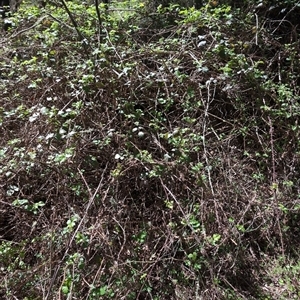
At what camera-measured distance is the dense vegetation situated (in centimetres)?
296

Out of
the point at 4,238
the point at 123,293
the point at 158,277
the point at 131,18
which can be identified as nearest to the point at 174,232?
the point at 158,277

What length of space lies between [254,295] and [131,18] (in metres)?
3.50

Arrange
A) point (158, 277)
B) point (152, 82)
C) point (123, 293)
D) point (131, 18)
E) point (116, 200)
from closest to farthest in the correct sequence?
point (123, 293) → point (158, 277) → point (116, 200) → point (152, 82) → point (131, 18)

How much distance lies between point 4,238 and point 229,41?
298 cm

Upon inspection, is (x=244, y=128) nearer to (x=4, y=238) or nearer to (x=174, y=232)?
(x=174, y=232)

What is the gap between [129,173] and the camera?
3379 millimetres

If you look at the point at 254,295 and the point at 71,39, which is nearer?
the point at 254,295

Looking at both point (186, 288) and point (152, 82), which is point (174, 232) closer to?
point (186, 288)

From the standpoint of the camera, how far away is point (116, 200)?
10.5ft

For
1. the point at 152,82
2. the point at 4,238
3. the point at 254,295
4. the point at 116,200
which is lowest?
the point at 254,295

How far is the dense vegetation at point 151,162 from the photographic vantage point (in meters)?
2.96

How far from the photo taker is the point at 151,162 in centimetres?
321

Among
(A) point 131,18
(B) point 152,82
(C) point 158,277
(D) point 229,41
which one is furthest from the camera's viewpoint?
(A) point 131,18

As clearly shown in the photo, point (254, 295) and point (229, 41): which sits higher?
point (229, 41)
